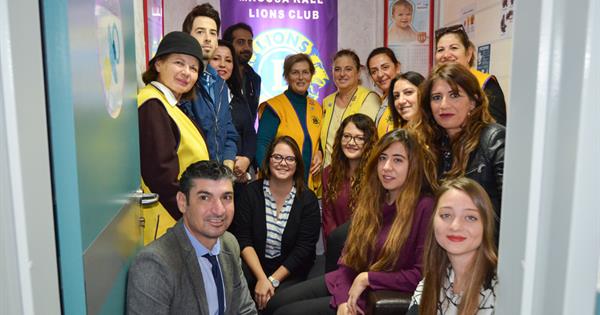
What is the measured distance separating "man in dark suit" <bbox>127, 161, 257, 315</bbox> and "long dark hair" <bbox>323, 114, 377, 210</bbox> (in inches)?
43.4

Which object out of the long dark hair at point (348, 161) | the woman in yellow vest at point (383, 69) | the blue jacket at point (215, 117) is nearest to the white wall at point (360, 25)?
the woman in yellow vest at point (383, 69)

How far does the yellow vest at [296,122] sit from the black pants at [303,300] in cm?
A: 107

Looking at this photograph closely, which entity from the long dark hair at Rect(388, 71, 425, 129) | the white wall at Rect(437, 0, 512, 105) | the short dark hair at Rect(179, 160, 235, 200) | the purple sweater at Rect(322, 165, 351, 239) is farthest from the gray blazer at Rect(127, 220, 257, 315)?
the white wall at Rect(437, 0, 512, 105)

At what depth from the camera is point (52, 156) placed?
801 mm

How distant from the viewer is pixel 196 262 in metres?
1.68

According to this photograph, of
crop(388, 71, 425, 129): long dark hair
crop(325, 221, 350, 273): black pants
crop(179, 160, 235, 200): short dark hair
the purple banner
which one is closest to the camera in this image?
crop(179, 160, 235, 200): short dark hair

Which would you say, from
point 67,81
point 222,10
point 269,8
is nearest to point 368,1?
point 269,8

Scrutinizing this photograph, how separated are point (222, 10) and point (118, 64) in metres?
3.12

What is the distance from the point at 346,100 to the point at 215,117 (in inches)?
48.9

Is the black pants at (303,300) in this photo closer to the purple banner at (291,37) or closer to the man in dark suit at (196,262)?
the man in dark suit at (196,262)

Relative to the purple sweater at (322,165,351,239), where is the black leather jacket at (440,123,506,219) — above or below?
above

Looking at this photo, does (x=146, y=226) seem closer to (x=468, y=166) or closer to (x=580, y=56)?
(x=468, y=166)

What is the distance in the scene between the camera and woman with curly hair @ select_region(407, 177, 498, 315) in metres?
1.52

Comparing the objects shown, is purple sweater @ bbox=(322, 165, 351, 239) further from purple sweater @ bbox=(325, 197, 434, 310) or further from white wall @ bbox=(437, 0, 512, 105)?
white wall @ bbox=(437, 0, 512, 105)
